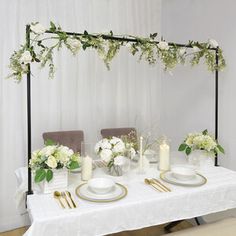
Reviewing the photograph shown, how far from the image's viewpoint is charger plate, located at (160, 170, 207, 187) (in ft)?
5.46

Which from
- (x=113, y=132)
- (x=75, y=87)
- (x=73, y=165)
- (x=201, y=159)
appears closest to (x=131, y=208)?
(x=73, y=165)

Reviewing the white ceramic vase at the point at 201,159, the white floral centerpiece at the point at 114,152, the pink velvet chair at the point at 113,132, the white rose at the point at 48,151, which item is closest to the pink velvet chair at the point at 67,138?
the pink velvet chair at the point at 113,132

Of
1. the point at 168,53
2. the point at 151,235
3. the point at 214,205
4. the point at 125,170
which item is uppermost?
the point at 168,53

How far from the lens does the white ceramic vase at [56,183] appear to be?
5.01 ft

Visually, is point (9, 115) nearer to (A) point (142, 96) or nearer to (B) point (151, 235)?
(A) point (142, 96)

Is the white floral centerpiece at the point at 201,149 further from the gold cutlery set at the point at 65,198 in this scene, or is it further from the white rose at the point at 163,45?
the gold cutlery set at the point at 65,198

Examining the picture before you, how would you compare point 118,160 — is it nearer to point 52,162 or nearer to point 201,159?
point 52,162

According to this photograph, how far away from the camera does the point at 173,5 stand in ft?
10.7

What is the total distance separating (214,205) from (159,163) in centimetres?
49

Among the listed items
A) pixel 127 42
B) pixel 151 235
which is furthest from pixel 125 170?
pixel 151 235

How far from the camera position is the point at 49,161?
4.86 feet

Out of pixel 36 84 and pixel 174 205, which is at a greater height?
pixel 36 84

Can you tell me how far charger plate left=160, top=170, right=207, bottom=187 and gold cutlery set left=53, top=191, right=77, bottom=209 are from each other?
0.65 meters

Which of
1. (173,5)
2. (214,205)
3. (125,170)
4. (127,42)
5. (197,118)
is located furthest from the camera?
(173,5)
